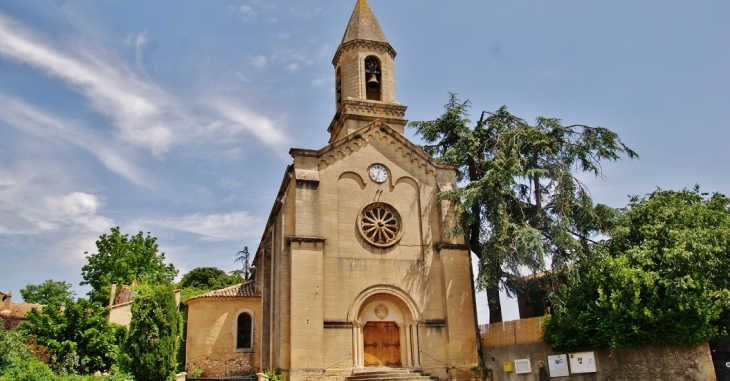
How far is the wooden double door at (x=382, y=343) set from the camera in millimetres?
23375

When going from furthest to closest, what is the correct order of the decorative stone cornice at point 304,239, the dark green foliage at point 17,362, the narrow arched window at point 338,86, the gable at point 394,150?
the narrow arched window at point 338,86, the gable at point 394,150, the decorative stone cornice at point 304,239, the dark green foliage at point 17,362

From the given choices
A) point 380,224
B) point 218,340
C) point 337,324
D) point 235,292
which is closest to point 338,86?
point 380,224

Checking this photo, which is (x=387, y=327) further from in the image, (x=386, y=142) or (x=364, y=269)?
(x=386, y=142)

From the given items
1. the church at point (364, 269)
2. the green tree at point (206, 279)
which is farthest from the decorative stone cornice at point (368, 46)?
the green tree at point (206, 279)

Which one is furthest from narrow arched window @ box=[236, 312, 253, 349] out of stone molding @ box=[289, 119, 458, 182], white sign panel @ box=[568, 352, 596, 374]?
white sign panel @ box=[568, 352, 596, 374]

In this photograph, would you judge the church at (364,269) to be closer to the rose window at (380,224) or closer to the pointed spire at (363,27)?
the rose window at (380,224)

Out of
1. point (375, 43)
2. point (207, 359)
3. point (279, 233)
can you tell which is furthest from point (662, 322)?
point (207, 359)

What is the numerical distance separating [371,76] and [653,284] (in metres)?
17.0

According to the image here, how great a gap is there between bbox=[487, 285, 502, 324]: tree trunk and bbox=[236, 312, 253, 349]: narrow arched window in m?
12.6

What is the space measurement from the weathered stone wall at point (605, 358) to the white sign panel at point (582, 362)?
0.17 metres

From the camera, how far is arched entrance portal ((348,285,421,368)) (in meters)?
23.2

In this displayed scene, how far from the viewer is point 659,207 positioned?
66.9ft

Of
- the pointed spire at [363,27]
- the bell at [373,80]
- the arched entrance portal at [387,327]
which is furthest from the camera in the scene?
the pointed spire at [363,27]

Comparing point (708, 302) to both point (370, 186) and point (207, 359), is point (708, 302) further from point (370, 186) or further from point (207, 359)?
point (207, 359)
